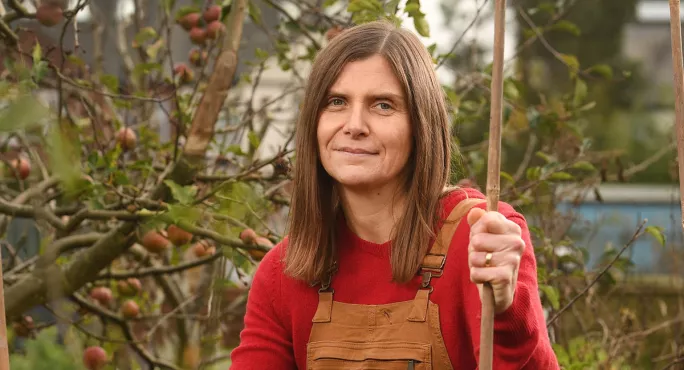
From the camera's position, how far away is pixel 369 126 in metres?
2.17

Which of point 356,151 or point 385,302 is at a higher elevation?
point 356,151

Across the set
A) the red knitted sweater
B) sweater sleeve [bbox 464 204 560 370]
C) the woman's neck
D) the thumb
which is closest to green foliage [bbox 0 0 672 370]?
the red knitted sweater

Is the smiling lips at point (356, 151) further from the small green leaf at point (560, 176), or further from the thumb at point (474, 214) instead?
the small green leaf at point (560, 176)

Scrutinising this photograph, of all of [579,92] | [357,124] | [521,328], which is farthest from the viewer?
[579,92]

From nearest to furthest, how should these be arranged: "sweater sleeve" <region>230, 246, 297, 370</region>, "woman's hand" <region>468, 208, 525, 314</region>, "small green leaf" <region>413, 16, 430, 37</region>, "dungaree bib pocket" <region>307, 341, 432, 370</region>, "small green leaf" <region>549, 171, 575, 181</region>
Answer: "woman's hand" <region>468, 208, 525, 314</region> < "dungaree bib pocket" <region>307, 341, 432, 370</region> < "sweater sleeve" <region>230, 246, 297, 370</region> < "small green leaf" <region>413, 16, 430, 37</region> < "small green leaf" <region>549, 171, 575, 181</region>

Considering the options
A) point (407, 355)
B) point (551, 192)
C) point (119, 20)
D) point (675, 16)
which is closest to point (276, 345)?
point (407, 355)

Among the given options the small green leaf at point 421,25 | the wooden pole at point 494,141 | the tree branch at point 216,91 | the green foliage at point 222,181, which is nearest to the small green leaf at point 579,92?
the green foliage at point 222,181

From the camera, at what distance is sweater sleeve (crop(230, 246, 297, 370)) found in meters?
2.36

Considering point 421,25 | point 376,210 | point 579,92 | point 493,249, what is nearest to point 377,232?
point 376,210

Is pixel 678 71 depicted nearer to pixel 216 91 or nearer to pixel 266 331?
pixel 266 331

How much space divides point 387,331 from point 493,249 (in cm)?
56

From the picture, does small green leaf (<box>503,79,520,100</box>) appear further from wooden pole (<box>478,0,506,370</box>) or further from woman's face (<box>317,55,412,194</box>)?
wooden pole (<box>478,0,506,370</box>)

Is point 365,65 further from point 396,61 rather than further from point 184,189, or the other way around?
point 184,189

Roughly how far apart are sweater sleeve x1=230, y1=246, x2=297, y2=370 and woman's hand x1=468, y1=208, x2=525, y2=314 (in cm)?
79
